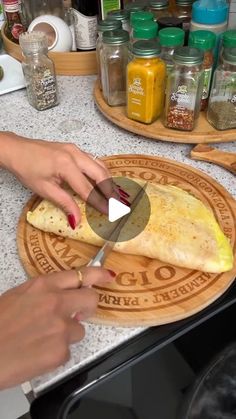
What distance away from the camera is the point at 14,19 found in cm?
120

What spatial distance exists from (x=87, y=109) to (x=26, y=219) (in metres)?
0.41

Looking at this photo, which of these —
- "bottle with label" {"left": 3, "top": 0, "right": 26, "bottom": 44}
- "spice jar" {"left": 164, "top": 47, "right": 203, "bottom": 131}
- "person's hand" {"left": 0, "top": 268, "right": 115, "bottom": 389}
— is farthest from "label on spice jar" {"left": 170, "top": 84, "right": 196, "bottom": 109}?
"bottle with label" {"left": 3, "top": 0, "right": 26, "bottom": 44}

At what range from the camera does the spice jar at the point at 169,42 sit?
88cm

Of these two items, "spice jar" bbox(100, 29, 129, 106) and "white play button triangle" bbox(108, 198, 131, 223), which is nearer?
"white play button triangle" bbox(108, 198, 131, 223)

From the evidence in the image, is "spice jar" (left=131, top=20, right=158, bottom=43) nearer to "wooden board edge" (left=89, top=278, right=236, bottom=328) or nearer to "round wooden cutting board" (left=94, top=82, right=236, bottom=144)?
"round wooden cutting board" (left=94, top=82, right=236, bottom=144)

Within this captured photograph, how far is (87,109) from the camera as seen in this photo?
105 cm

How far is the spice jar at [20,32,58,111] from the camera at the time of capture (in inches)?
38.0

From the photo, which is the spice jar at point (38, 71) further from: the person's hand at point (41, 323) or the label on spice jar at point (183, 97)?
the person's hand at point (41, 323)

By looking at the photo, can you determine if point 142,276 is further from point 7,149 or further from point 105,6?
point 105,6

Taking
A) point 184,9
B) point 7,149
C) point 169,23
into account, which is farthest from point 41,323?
point 184,9

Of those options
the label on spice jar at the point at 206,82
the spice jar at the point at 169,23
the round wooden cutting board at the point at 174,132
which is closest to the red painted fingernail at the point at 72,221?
the round wooden cutting board at the point at 174,132

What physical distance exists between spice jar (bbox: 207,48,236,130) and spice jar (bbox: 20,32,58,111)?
1.21 feet

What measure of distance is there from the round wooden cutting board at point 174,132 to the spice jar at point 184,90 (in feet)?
0.06

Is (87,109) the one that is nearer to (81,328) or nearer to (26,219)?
(26,219)
